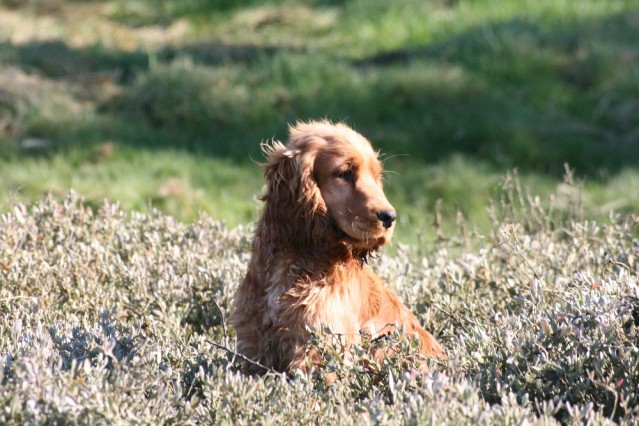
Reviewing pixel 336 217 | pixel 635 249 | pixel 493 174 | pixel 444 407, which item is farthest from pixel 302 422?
pixel 493 174

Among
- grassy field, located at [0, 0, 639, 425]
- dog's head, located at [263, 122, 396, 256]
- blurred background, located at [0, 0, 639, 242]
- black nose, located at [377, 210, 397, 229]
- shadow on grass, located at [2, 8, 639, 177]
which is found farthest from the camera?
shadow on grass, located at [2, 8, 639, 177]

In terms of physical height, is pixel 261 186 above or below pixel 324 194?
below

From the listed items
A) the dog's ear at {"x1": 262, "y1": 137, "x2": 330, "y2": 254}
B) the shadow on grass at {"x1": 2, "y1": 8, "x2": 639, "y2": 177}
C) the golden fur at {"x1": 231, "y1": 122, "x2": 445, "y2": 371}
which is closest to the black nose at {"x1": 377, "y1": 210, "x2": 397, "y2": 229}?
the golden fur at {"x1": 231, "y1": 122, "x2": 445, "y2": 371}

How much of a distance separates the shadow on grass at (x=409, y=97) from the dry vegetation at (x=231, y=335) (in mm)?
3630

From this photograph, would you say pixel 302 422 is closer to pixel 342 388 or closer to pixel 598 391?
pixel 342 388

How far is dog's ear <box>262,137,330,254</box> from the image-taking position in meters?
4.37

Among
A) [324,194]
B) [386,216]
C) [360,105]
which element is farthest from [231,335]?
[360,105]

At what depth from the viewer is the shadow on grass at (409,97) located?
33.4 feet

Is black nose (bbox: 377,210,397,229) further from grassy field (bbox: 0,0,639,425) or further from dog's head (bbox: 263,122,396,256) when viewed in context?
grassy field (bbox: 0,0,639,425)

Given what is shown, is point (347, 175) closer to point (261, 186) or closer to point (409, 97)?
point (261, 186)

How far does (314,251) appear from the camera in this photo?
4.41m

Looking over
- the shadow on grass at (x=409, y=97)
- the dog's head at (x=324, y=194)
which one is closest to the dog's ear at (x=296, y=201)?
the dog's head at (x=324, y=194)

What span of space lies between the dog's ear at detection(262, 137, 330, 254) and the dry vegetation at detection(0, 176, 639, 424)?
52 centimetres

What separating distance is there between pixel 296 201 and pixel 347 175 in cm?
27
